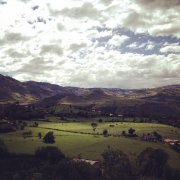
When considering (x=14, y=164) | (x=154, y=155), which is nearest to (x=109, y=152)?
(x=154, y=155)

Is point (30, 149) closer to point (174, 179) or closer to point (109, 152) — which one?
point (109, 152)

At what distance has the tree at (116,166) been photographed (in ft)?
552

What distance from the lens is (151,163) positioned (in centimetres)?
18562

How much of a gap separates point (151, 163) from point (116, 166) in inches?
964

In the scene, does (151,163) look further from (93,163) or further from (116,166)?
(93,163)

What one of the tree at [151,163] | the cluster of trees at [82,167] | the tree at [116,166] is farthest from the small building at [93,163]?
the tree at [151,163]

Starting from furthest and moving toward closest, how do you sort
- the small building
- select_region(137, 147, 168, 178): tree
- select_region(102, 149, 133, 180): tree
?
1. select_region(137, 147, 168, 178): tree
2. the small building
3. select_region(102, 149, 133, 180): tree

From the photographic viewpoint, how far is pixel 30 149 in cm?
19188

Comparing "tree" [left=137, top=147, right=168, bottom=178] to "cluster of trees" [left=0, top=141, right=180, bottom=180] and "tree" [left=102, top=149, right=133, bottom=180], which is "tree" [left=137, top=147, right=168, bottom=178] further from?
"tree" [left=102, top=149, right=133, bottom=180]

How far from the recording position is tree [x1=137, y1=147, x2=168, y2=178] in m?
181

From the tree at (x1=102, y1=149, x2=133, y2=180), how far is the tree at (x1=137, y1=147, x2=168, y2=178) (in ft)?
29.1

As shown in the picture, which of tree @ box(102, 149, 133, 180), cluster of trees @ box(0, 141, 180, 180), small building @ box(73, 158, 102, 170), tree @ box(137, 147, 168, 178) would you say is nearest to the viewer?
cluster of trees @ box(0, 141, 180, 180)

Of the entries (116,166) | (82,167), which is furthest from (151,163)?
(82,167)

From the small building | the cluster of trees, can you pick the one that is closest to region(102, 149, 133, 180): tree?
the cluster of trees
